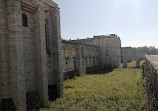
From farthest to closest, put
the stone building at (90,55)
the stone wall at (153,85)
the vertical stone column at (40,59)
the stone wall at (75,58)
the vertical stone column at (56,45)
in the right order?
the stone building at (90,55)
the stone wall at (75,58)
the vertical stone column at (56,45)
the vertical stone column at (40,59)
the stone wall at (153,85)

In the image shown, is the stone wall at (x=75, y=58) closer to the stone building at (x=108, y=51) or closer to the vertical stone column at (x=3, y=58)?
the stone building at (x=108, y=51)

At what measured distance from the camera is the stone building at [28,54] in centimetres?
793

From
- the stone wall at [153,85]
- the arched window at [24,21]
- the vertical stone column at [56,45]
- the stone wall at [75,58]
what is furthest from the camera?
the stone wall at [75,58]

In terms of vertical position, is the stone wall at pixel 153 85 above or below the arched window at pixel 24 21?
below

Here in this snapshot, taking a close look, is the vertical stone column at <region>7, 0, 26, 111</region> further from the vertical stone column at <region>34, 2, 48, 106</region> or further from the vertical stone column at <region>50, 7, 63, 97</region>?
the vertical stone column at <region>50, 7, 63, 97</region>

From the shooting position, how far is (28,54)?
951 cm

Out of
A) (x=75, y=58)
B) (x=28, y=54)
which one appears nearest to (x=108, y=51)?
(x=75, y=58)

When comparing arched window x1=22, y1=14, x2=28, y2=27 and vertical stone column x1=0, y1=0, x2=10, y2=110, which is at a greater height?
arched window x1=22, y1=14, x2=28, y2=27

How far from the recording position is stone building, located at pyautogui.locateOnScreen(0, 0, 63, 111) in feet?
26.0

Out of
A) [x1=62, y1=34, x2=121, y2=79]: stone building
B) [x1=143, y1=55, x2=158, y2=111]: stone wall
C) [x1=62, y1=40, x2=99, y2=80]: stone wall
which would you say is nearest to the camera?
[x1=143, y1=55, x2=158, y2=111]: stone wall

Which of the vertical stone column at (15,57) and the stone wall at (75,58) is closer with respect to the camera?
the vertical stone column at (15,57)

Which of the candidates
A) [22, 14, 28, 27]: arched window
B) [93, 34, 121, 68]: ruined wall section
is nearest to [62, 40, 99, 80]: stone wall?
[93, 34, 121, 68]: ruined wall section

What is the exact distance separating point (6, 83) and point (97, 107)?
4.85 m

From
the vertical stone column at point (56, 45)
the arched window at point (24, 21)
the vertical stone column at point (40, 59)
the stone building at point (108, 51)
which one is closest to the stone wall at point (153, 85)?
the vertical stone column at point (40, 59)
